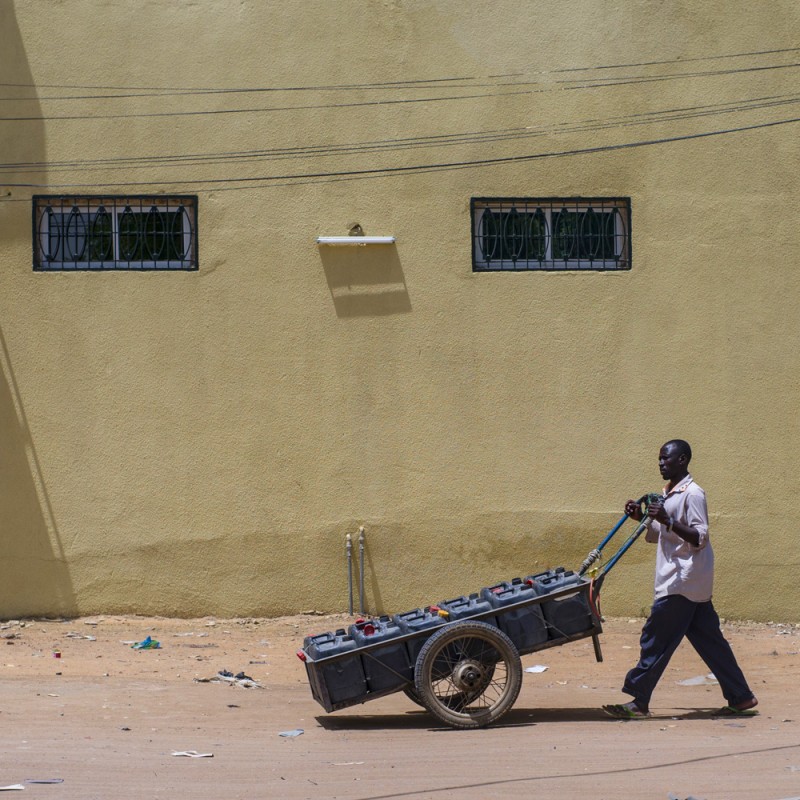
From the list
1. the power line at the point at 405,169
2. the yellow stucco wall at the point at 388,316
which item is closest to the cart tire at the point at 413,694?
the yellow stucco wall at the point at 388,316

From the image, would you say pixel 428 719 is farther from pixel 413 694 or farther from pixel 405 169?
pixel 405 169

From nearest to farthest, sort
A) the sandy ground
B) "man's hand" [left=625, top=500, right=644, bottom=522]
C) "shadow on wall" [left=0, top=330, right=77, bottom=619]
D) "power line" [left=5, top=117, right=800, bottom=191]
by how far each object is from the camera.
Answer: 1. the sandy ground
2. "man's hand" [left=625, top=500, right=644, bottom=522]
3. "shadow on wall" [left=0, top=330, right=77, bottom=619]
4. "power line" [left=5, top=117, right=800, bottom=191]

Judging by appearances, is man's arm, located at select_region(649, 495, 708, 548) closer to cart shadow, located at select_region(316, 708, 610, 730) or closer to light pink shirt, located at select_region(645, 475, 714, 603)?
light pink shirt, located at select_region(645, 475, 714, 603)

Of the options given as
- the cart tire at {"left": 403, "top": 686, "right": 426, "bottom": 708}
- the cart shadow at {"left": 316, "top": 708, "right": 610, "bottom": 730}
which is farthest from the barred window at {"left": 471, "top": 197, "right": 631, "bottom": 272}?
the cart tire at {"left": 403, "top": 686, "right": 426, "bottom": 708}

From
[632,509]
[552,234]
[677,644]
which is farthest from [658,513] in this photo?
[552,234]

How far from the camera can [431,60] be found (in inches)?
420

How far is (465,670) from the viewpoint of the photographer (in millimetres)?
7195

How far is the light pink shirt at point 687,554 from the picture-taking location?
730cm

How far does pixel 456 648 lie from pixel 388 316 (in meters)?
4.06

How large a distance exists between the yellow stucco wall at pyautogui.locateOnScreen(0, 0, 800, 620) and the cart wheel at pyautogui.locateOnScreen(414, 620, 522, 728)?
131 inches

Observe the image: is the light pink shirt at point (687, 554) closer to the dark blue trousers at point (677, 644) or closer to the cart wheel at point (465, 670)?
the dark blue trousers at point (677, 644)

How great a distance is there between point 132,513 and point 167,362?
1355 millimetres

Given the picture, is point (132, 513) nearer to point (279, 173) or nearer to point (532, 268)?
point (279, 173)

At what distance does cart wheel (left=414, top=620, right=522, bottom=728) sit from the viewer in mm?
7129
